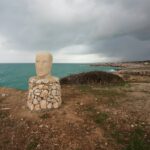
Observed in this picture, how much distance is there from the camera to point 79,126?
888 centimetres

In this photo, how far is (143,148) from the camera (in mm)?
7355

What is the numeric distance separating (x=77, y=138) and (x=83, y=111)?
2.36m

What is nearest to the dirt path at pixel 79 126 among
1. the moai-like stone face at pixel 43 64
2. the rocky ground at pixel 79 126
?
the rocky ground at pixel 79 126

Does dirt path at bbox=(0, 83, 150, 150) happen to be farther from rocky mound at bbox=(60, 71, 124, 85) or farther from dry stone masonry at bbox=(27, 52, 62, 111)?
rocky mound at bbox=(60, 71, 124, 85)

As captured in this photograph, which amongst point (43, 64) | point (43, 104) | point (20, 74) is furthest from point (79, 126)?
point (20, 74)

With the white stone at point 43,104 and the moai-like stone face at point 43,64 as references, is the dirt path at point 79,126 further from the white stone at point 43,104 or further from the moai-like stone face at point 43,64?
the moai-like stone face at point 43,64

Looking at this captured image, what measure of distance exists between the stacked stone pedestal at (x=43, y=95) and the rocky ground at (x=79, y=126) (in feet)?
1.32

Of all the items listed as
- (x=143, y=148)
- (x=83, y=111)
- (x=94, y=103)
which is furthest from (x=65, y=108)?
(x=143, y=148)

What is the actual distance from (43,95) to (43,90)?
0.25m

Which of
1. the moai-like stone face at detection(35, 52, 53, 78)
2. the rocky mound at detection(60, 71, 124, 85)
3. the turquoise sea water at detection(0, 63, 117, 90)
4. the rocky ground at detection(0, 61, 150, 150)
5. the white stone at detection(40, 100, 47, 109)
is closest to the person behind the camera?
the rocky ground at detection(0, 61, 150, 150)

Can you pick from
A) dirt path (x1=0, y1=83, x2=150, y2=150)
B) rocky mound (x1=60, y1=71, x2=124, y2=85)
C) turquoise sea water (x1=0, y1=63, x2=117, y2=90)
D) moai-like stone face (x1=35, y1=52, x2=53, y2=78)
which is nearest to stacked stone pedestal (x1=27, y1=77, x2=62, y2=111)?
dirt path (x1=0, y1=83, x2=150, y2=150)

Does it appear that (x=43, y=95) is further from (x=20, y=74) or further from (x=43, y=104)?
(x=20, y=74)

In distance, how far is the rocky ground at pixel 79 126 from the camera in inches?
307

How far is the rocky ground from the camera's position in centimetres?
780
